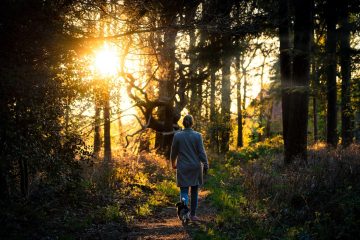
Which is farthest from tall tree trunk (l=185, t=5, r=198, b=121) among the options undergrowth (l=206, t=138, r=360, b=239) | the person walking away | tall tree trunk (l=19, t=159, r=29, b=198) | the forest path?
tall tree trunk (l=19, t=159, r=29, b=198)

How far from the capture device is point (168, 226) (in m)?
7.87

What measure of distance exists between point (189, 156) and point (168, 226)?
59.1 inches

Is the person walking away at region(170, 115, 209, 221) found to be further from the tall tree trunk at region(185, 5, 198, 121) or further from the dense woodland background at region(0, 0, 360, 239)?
the tall tree trunk at region(185, 5, 198, 121)

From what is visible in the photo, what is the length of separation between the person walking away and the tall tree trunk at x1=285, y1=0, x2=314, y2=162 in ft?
15.2

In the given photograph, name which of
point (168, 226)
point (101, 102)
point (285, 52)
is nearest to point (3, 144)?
point (168, 226)

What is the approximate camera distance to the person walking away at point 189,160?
312 inches

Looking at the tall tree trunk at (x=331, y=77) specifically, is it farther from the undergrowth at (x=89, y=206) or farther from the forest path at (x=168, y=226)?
the forest path at (x=168, y=226)

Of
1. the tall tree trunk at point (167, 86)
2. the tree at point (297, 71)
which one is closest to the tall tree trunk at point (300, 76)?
the tree at point (297, 71)

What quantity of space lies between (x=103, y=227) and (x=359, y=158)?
7.17 m

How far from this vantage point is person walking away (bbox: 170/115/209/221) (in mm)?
7918

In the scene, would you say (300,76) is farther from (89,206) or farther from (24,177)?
(24,177)

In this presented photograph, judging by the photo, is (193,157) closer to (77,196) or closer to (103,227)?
(103,227)

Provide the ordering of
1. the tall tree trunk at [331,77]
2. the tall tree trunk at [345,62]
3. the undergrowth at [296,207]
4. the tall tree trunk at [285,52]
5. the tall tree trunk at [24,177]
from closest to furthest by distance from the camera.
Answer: the undergrowth at [296,207]
the tall tree trunk at [24,177]
the tall tree trunk at [345,62]
the tall tree trunk at [285,52]
the tall tree trunk at [331,77]

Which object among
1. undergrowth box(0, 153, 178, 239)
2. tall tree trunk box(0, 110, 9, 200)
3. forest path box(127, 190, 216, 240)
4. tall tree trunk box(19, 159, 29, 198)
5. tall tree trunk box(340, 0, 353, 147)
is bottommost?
forest path box(127, 190, 216, 240)
